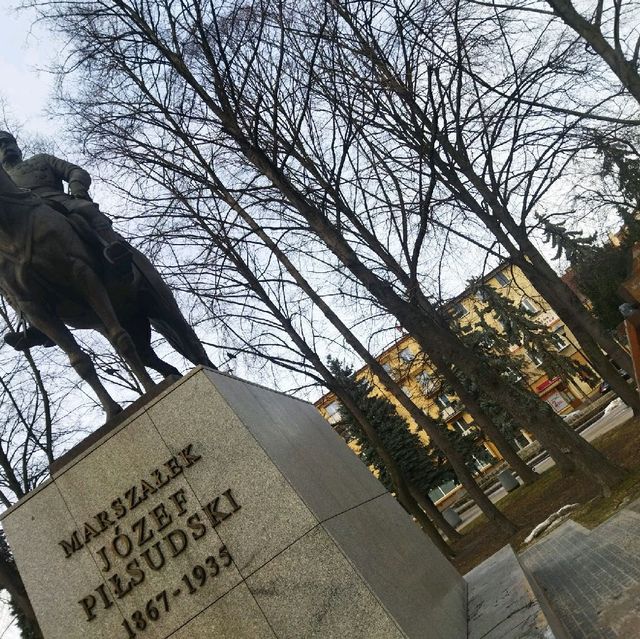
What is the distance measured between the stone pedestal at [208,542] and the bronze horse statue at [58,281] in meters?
0.67

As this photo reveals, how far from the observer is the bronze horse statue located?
5.02 m

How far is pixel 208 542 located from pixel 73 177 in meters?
3.98

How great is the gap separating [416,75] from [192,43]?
3692 millimetres

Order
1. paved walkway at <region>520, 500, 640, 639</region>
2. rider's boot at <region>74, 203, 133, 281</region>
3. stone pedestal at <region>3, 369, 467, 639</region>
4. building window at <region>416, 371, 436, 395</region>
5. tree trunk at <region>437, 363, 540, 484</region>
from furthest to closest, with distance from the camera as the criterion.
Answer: building window at <region>416, 371, 436, 395</region>, tree trunk at <region>437, 363, 540, 484</region>, rider's boot at <region>74, 203, 133, 281</region>, paved walkway at <region>520, 500, 640, 639</region>, stone pedestal at <region>3, 369, 467, 639</region>

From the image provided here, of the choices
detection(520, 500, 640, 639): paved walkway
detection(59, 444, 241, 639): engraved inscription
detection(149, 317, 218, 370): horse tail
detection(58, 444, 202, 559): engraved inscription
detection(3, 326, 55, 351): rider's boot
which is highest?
detection(3, 326, 55, 351): rider's boot

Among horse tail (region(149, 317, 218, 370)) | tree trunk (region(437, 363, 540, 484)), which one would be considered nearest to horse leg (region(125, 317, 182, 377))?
horse tail (region(149, 317, 218, 370))

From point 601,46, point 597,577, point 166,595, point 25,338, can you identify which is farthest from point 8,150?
point 601,46

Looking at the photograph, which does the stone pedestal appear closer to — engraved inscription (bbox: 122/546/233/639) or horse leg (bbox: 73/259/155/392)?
engraved inscription (bbox: 122/546/233/639)

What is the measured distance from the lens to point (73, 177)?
6.04m

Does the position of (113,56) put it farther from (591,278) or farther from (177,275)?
(591,278)

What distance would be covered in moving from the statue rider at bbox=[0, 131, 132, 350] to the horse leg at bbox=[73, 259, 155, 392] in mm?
228

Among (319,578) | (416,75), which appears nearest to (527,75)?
(416,75)

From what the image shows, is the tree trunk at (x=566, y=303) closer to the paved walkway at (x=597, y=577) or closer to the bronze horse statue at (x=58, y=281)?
the paved walkway at (x=597, y=577)

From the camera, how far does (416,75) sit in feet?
33.3
